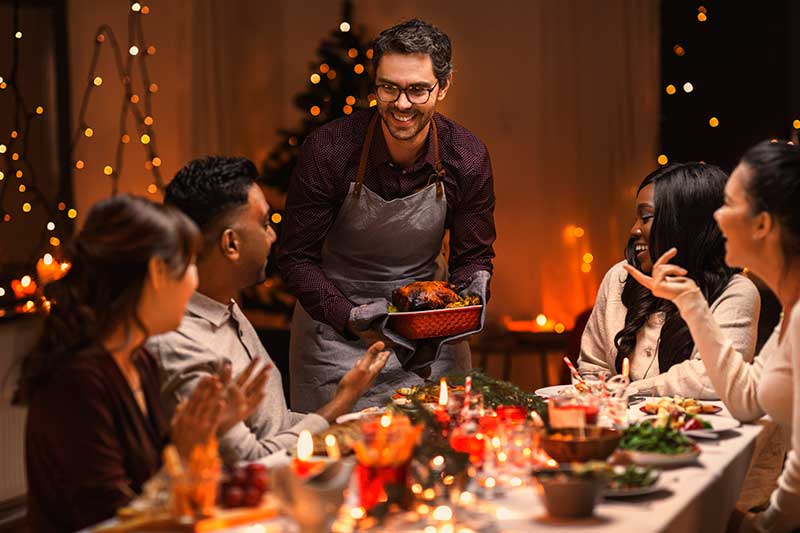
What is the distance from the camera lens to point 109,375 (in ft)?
8.10

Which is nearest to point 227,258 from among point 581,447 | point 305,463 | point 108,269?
point 108,269

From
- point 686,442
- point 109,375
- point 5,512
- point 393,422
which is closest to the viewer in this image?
point 393,422

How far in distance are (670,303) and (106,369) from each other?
2058 millimetres

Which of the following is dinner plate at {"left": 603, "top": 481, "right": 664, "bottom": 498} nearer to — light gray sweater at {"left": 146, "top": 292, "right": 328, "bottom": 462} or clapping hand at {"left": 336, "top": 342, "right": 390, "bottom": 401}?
light gray sweater at {"left": 146, "top": 292, "right": 328, "bottom": 462}

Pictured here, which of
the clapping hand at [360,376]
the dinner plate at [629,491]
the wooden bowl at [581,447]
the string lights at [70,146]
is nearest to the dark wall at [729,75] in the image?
the string lights at [70,146]

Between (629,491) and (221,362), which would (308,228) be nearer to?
(221,362)

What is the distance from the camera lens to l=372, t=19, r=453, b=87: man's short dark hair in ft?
12.6

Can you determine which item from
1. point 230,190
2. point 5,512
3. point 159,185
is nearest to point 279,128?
point 159,185

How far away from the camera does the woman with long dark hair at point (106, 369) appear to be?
2357 mm

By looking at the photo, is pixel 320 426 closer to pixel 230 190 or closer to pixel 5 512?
pixel 230 190

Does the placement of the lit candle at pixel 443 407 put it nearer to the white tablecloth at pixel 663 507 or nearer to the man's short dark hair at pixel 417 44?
the white tablecloth at pixel 663 507

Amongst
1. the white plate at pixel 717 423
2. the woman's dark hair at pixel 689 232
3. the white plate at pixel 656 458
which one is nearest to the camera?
the white plate at pixel 656 458

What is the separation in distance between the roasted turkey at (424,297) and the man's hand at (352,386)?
12.8 inches

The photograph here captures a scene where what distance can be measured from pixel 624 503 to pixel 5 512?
3633 mm
